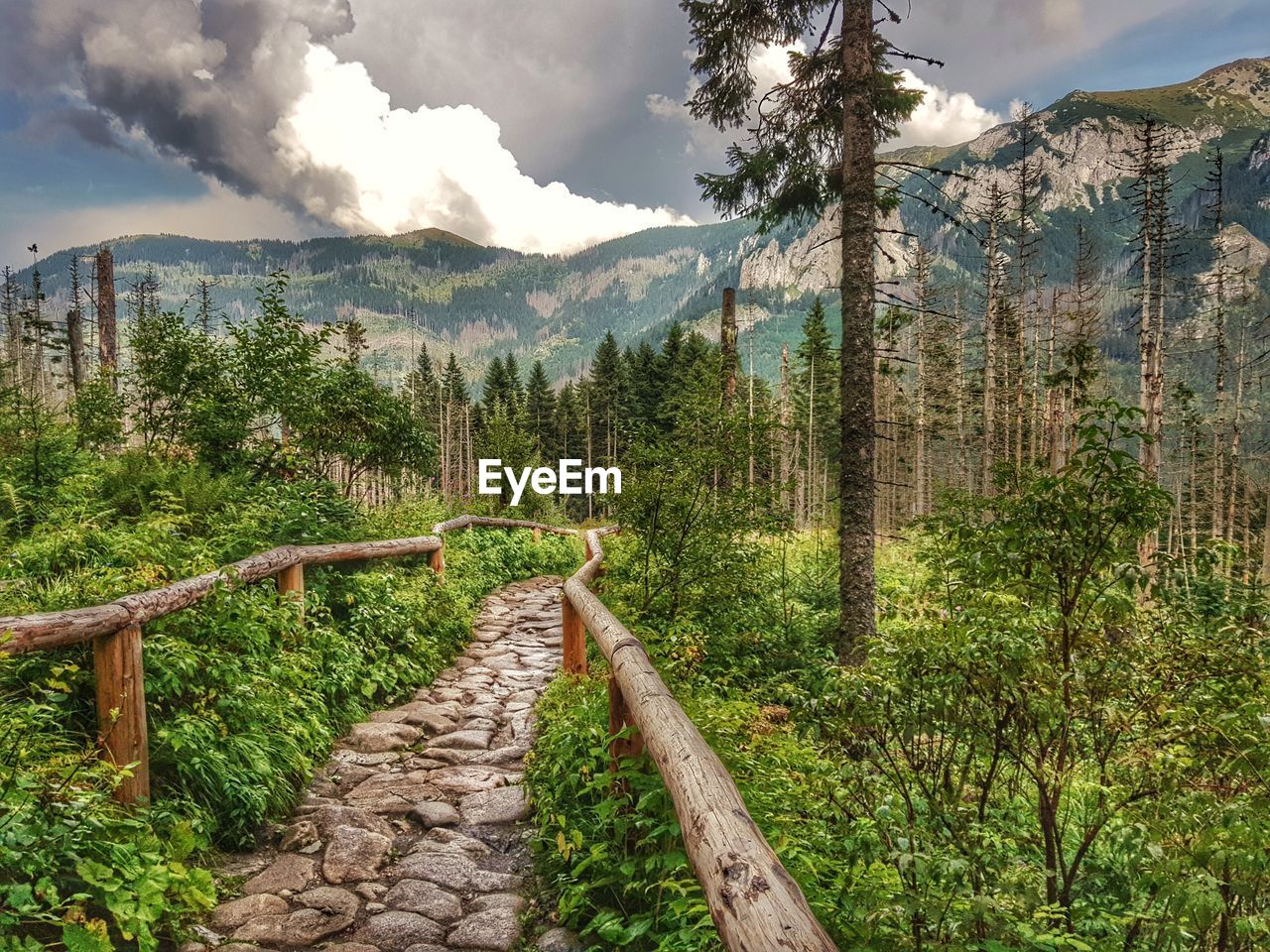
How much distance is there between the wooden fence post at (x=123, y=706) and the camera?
3064 millimetres

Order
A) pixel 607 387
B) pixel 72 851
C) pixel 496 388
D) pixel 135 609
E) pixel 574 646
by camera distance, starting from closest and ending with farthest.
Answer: pixel 72 851 < pixel 135 609 < pixel 574 646 < pixel 607 387 < pixel 496 388

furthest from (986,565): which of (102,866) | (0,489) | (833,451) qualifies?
(833,451)

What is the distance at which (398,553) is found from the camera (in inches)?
311

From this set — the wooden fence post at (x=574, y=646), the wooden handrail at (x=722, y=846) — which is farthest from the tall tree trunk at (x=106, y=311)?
the wooden handrail at (x=722, y=846)

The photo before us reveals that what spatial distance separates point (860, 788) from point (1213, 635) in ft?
7.15

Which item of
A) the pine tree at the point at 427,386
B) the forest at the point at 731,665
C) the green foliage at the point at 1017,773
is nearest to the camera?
the green foliage at the point at 1017,773

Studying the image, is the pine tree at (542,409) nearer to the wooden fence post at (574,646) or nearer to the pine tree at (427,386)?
the pine tree at (427,386)

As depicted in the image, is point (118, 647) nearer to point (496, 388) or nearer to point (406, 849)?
point (406, 849)

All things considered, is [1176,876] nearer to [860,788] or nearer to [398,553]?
[860,788]

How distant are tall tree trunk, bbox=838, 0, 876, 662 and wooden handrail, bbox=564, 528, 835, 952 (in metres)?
4.76

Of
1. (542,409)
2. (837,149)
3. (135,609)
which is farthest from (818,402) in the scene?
(135,609)

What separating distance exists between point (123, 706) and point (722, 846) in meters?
3.14

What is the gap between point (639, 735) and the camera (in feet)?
10.9

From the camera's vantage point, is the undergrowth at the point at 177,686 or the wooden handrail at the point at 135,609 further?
the wooden handrail at the point at 135,609
